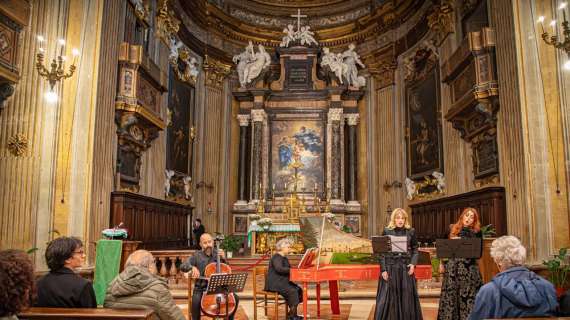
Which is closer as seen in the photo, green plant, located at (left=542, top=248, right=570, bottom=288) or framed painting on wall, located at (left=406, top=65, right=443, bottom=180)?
green plant, located at (left=542, top=248, right=570, bottom=288)

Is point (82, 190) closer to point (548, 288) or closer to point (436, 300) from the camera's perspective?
point (436, 300)

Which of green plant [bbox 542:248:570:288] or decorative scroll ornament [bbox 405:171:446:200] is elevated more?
decorative scroll ornament [bbox 405:171:446:200]

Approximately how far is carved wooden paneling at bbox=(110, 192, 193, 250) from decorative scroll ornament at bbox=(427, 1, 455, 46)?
332 inches

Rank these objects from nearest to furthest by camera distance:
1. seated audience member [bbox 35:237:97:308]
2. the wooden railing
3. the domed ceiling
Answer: seated audience member [bbox 35:237:97:308] < the wooden railing < the domed ceiling

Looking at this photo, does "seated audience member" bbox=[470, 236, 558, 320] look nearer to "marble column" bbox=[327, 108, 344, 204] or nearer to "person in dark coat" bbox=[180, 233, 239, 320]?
"person in dark coat" bbox=[180, 233, 239, 320]

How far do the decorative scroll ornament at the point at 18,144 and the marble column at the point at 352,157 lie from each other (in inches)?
416

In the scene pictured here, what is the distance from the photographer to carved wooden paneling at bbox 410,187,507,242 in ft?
28.8

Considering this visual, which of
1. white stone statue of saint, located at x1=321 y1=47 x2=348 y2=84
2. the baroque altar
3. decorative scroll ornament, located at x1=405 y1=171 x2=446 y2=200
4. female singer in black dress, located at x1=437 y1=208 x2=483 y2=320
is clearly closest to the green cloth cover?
female singer in black dress, located at x1=437 y1=208 x2=483 y2=320

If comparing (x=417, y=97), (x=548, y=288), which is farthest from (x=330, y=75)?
(x=548, y=288)

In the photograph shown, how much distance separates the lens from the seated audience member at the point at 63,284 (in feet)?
11.4

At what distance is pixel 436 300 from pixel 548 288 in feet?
19.3

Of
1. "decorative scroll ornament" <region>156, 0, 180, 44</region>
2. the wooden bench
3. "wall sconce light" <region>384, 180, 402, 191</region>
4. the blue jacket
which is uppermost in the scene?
"decorative scroll ornament" <region>156, 0, 180, 44</region>

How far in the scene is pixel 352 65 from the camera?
17.0m

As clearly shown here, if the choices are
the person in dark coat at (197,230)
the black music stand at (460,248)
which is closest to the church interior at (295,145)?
the black music stand at (460,248)
